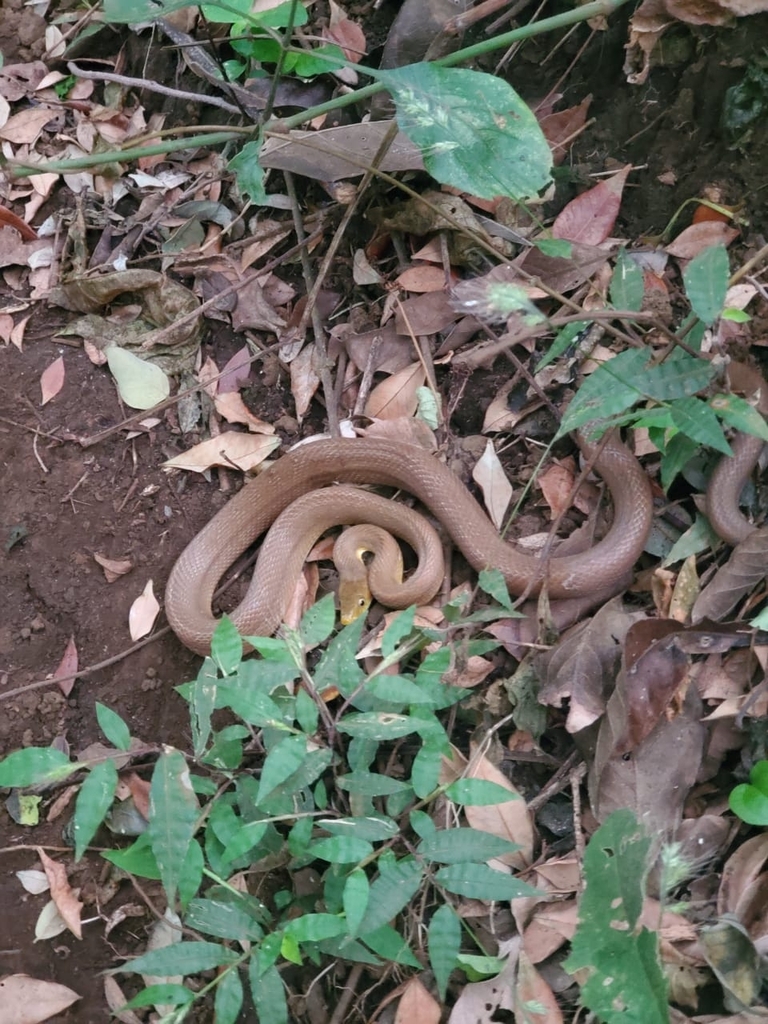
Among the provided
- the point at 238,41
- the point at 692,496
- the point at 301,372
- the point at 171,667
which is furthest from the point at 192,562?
the point at 238,41

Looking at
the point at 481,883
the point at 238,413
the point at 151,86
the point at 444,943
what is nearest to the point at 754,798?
the point at 481,883

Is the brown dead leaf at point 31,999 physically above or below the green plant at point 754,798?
below

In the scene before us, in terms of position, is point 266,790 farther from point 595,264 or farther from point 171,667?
point 595,264

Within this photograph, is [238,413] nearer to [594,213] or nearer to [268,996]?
[594,213]

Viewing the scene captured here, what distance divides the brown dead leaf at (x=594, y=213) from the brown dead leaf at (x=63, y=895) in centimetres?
367

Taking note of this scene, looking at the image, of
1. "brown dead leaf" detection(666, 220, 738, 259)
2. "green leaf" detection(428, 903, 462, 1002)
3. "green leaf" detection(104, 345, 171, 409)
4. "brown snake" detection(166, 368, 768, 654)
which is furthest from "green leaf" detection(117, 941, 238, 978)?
"brown dead leaf" detection(666, 220, 738, 259)

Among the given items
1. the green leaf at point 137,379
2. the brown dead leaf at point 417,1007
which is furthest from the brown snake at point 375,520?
the brown dead leaf at point 417,1007

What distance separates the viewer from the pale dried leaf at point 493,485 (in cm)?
391

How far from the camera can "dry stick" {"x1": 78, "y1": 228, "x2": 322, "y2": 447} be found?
4.18 meters

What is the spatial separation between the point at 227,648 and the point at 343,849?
773 mm

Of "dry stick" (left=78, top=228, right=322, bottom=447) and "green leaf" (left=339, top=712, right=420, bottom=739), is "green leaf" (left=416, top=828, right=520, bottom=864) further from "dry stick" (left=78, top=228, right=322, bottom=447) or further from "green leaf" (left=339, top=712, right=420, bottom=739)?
"dry stick" (left=78, top=228, right=322, bottom=447)

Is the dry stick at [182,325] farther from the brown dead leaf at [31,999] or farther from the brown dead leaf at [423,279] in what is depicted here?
the brown dead leaf at [31,999]

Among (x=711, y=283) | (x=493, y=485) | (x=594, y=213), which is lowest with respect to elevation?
(x=493, y=485)

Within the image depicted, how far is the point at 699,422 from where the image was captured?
2.56 meters
